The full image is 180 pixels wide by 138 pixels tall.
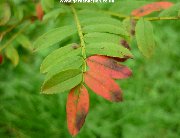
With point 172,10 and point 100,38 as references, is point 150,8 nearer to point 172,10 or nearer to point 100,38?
point 172,10

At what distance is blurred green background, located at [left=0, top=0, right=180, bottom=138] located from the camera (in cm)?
185

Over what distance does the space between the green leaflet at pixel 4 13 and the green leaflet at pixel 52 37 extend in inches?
14.3

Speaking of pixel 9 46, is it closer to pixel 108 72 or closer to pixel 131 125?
pixel 108 72

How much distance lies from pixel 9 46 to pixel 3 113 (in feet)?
2.07

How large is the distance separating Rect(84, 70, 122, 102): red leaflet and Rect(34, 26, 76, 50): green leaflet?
22cm

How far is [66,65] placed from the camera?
31.0 inches

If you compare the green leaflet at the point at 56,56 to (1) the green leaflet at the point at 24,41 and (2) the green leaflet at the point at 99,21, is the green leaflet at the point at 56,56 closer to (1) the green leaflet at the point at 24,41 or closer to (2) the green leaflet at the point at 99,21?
(2) the green leaflet at the point at 99,21

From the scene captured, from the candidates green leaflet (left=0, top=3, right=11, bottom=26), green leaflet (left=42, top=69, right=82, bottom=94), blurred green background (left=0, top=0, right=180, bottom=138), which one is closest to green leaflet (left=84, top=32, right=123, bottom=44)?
green leaflet (left=42, top=69, right=82, bottom=94)

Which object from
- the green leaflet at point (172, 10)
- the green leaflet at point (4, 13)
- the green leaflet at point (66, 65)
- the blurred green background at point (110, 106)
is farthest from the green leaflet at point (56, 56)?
the blurred green background at point (110, 106)

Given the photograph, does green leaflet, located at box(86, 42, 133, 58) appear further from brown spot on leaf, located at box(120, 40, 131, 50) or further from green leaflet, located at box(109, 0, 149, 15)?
green leaflet, located at box(109, 0, 149, 15)

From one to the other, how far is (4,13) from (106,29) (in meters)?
0.50

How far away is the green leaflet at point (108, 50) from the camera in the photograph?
792 mm

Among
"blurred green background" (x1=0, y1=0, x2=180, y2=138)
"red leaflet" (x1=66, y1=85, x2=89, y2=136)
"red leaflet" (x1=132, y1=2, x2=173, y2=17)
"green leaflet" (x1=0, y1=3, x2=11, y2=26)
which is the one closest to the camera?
"red leaflet" (x1=66, y1=85, x2=89, y2=136)

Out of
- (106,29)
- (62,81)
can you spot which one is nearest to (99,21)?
(106,29)
